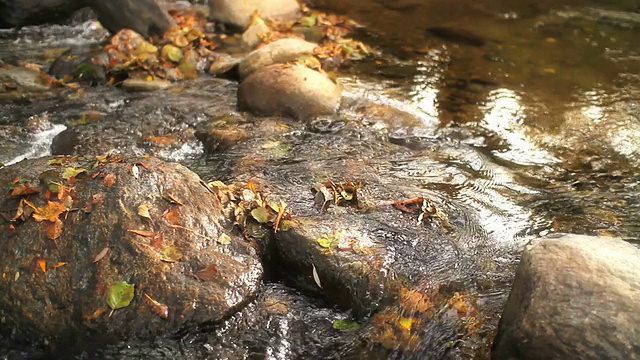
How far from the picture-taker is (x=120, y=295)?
319 cm

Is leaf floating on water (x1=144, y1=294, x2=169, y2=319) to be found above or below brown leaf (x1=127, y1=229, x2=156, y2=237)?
below

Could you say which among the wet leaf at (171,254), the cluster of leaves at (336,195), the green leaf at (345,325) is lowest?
the green leaf at (345,325)

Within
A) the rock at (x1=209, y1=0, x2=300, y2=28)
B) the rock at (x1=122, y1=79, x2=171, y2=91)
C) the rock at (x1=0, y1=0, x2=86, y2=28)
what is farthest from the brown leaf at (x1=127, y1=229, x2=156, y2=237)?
the rock at (x1=0, y1=0, x2=86, y2=28)

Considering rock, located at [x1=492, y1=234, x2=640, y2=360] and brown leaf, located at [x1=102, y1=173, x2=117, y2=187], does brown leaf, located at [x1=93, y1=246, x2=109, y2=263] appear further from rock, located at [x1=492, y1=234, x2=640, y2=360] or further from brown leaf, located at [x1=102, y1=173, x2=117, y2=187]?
rock, located at [x1=492, y1=234, x2=640, y2=360]

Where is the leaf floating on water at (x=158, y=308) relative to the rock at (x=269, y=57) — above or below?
above

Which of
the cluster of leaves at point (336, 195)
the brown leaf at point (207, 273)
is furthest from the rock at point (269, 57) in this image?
the brown leaf at point (207, 273)

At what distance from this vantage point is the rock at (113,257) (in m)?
3.17

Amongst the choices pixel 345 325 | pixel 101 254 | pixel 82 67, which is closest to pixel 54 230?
pixel 101 254

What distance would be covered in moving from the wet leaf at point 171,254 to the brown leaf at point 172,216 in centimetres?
19

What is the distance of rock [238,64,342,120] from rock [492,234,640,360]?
3.51 meters

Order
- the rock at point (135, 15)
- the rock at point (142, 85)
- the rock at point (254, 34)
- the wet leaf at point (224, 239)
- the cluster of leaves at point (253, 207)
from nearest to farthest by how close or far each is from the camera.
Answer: the wet leaf at point (224, 239) < the cluster of leaves at point (253, 207) < the rock at point (142, 85) < the rock at point (135, 15) < the rock at point (254, 34)

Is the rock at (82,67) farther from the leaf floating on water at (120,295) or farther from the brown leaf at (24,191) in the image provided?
the leaf floating on water at (120,295)

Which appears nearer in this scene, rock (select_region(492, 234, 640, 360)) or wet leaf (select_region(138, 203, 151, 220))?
rock (select_region(492, 234, 640, 360))

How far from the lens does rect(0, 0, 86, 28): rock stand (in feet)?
29.7
